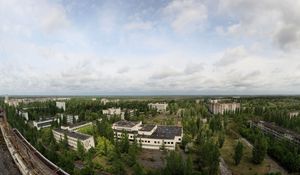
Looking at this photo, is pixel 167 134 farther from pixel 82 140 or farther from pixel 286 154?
pixel 286 154

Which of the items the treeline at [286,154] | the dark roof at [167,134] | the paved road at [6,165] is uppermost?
the dark roof at [167,134]

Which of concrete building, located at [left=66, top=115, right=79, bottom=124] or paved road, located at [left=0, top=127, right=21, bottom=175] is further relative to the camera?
concrete building, located at [left=66, top=115, right=79, bottom=124]

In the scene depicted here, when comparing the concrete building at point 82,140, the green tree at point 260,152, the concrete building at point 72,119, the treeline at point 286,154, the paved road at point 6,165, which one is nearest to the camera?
the paved road at point 6,165

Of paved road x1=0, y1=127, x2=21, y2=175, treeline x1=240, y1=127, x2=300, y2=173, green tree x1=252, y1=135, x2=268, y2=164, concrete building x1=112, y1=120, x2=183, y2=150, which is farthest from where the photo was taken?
concrete building x1=112, y1=120, x2=183, y2=150

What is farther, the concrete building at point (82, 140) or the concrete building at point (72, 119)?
the concrete building at point (72, 119)

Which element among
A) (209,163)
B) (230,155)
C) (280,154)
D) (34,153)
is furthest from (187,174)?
(34,153)

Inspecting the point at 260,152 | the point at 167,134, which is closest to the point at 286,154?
the point at 260,152

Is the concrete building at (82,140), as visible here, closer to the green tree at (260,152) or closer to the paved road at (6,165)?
the paved road at (6,165)

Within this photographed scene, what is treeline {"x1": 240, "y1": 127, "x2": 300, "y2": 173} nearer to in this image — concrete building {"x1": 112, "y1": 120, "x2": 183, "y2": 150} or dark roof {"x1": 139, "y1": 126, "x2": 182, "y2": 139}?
concrete building {"x1": 112, "y1": 120, "x2": 183, "y2": 150}

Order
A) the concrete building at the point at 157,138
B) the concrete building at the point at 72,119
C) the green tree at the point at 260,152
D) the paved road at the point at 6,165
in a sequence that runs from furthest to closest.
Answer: the concrete building at the point at 72,119, the concrete building at the point at 157,138, the green tree at the point at 260,152, the paved road at the point at 6,165

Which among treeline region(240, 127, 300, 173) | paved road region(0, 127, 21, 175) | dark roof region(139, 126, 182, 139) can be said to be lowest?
paved road region(0, 127, 21, 175)

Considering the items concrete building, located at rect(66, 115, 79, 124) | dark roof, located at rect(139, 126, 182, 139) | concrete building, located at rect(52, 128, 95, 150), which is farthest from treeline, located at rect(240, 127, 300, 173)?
concrete building, located at rect(66, 115, 79, 124)

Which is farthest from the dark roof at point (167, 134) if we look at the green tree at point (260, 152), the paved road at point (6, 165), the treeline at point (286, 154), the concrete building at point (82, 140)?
the paved road at point (6, 165)
